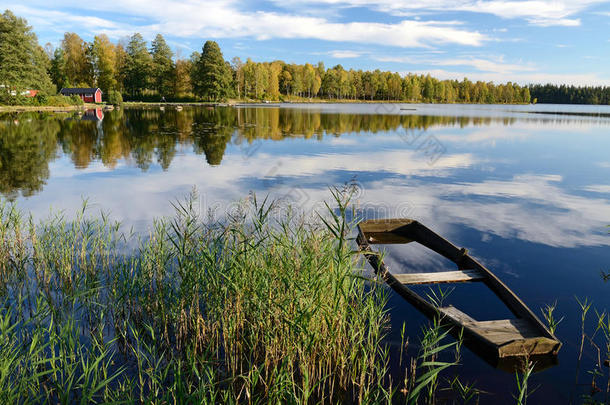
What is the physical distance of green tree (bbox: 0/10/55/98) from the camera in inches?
2361

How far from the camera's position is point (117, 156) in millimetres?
27812

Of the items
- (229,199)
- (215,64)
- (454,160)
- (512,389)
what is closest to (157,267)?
(512,389)

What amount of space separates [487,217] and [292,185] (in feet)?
28.4

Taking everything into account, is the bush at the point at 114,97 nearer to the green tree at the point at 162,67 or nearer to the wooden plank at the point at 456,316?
the green tree at the point at 162,67

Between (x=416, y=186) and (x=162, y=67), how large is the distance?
9934 cm

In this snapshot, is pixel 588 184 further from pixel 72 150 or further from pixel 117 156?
pixel 72 150

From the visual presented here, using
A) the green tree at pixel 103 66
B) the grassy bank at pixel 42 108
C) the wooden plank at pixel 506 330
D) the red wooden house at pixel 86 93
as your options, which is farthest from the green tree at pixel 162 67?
the wooden plank at pixel 506 330

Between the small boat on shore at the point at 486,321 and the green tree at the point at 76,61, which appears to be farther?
the green tree at the point at 76,61

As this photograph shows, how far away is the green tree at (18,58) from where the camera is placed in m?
60.0

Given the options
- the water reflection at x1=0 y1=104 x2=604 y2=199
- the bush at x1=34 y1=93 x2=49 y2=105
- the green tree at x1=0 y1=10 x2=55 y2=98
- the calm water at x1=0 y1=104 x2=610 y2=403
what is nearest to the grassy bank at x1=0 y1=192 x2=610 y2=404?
the calm water at x1=0 y1=104 x2=610 y2=403

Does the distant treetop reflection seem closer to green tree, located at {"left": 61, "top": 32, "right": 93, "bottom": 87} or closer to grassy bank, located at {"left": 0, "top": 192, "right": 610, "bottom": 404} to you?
grassy bank, located at {"left": 0, "top": 192, "right": 610, "bottom": 404}

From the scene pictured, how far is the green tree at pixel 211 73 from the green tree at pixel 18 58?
4340 cm

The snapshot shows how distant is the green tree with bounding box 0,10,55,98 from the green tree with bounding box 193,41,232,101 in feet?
142

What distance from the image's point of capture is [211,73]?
346ft
